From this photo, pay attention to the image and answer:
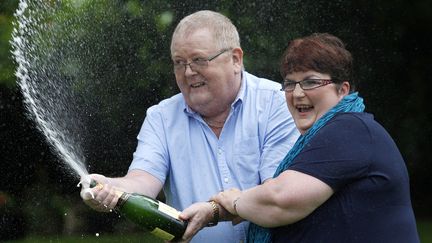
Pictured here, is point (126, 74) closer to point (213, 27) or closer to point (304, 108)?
point (213, 27)

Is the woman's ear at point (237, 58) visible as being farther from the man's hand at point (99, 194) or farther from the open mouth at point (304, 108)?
the man's hand at point (99, 194)

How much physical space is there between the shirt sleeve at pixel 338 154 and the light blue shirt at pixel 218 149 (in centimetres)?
64

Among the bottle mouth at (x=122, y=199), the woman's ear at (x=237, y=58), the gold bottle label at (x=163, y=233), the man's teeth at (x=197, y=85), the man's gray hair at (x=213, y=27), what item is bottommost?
the gold bottle label at (x=163, y=233)

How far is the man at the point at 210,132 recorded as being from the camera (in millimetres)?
4297

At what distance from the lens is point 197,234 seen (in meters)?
4.37

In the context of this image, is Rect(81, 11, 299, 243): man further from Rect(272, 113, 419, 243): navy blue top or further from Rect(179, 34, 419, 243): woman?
Rect(272, 113, 419, 243): navy blue top

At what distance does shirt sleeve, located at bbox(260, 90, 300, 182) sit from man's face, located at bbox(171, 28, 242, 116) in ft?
0.68

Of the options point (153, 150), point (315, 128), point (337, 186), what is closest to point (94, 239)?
point (153, 150)

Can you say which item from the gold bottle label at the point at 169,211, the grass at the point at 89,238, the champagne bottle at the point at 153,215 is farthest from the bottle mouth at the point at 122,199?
the grass at the point at 89,238

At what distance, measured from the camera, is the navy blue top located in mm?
3559

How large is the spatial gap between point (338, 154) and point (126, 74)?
4.67 m

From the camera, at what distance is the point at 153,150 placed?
171 inches

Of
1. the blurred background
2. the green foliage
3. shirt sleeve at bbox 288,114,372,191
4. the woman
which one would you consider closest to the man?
the woman

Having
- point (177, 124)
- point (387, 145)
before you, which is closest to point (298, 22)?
point (177, 124)
